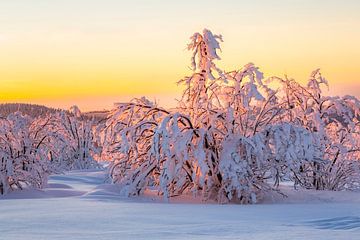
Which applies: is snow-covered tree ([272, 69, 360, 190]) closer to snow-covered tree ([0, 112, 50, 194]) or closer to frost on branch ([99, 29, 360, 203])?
frost on branch ([99, 29, 360, 203])

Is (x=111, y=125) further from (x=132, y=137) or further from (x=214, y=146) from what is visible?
(x=214, y=146)

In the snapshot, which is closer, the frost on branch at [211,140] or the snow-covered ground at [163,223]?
the snow-covered ground at [163,223]

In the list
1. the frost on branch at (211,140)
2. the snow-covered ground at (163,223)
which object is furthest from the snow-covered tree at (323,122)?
the snow-covered ground at (163,223)

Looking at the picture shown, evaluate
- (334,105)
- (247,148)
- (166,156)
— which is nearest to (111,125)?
(166,156)

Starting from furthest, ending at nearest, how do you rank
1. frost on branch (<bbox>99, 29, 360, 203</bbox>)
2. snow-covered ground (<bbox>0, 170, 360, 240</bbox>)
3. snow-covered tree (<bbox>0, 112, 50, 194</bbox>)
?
snow-covered tree (<bbox>0, 112, 50, 194</bbox>) → frost on branch (<bbox>99, 29, 360, 203</bbox>) → snow-covered ground (<bbox>0, 170, 360, 240</bbox>)

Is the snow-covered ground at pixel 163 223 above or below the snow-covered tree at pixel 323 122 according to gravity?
below

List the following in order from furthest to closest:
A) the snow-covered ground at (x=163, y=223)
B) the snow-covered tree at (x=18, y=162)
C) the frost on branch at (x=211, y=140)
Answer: the snow-covered tree at (x=18, y=162), the frost on branch at (x=211, y=140), the snow-covered ground at (x=163, y=223)

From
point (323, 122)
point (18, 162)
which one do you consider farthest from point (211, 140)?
point (18, 162)

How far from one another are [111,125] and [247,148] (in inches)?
125

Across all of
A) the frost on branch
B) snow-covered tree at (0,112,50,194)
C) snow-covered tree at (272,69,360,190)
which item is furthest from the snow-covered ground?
snow-covered tree at (272,69,360,190)

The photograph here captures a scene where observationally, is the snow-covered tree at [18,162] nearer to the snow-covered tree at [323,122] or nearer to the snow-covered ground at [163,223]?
the snow-covered ground at [163,223]

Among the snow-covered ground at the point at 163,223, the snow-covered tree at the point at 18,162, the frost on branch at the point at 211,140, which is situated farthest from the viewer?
the snow-covered tree at the point at 18,162

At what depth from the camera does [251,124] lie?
480 inches

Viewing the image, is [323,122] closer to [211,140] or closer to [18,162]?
[211,140]
